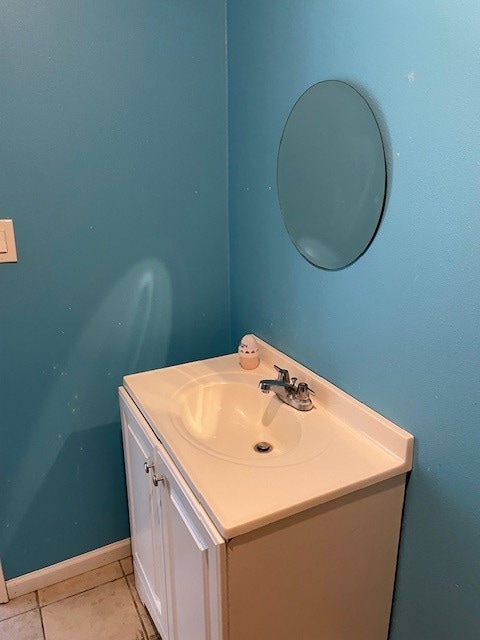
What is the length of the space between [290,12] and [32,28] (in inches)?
27.5

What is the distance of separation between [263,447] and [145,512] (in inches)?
16.2

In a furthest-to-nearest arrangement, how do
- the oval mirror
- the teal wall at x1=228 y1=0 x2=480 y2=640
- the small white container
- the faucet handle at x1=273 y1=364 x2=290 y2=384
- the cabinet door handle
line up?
the small white container < the faucet handle at x1=273 y1=364 x2=290 y2=384 < the cabinet door handle < the oval mirror < the teal wall at x1=228 y1=0 x2=480 y2=640

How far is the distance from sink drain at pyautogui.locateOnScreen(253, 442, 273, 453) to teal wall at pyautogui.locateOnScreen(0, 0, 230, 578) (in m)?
0.54

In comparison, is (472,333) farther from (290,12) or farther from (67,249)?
(67,249)

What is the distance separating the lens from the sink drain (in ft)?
4.53

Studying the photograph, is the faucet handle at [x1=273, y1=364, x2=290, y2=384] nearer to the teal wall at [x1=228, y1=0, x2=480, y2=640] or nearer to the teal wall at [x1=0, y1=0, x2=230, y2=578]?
the teal wall at [x1=228, y1=0, x2=480, y2=640]

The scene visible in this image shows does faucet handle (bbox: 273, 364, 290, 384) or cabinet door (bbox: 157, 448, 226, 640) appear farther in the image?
faucet handle (bbox: 273, 364, 290, 384)

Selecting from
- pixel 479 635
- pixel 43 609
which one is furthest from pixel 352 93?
pixel 43 609

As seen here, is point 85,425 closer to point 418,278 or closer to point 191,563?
point 191,563

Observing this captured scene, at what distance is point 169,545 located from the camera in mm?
1259

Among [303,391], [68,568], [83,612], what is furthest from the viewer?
[68,568]

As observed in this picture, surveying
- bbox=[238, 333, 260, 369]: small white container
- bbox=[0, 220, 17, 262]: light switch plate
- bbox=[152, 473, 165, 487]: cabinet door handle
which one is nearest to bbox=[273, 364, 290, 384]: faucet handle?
bbox=[238, 333, 260, 369]: small white container

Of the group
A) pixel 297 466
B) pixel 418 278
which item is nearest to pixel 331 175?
pixel 418 278

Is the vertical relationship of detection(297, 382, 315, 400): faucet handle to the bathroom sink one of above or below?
above
